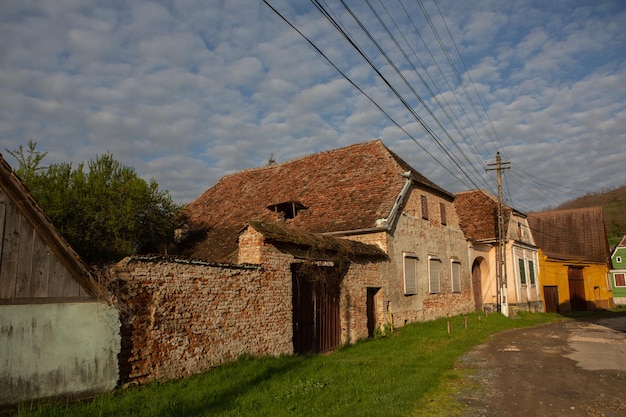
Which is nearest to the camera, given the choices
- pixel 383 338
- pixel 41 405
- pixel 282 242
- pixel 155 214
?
pixel 41 405

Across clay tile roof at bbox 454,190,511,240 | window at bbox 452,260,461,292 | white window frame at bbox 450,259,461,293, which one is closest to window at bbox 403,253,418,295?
white window frame at bbox 450,259,461,293

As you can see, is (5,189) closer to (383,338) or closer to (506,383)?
(506,383)

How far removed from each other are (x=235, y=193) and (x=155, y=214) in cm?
810

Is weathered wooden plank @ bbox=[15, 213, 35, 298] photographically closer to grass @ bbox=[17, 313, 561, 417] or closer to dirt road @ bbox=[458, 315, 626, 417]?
grass @ bbox=[17, 313, 561, 417]

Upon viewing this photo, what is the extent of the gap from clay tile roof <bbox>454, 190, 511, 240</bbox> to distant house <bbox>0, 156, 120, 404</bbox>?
70.9 feet

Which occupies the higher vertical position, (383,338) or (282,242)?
(282,242)

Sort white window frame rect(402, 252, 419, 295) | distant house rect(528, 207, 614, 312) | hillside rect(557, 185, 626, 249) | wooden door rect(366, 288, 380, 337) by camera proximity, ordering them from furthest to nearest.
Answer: hillside rect(557, 185, 626, 249) → distant house rect(528, 207, 614, 312) → white window frame rect(402, 252, 419, 295) → wooden door rect(366, 288, 380, 337)

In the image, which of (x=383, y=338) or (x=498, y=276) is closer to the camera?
(x=383, y=338)

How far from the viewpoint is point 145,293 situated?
795 centimetres

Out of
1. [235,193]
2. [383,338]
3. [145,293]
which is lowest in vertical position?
[383,338]

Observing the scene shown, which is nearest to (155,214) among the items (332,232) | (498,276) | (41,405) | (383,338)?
(332,232)

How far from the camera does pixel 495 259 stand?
25375 mm

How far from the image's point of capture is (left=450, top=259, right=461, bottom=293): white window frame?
69.1ft

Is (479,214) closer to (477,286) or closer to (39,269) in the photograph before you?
(477,286)
